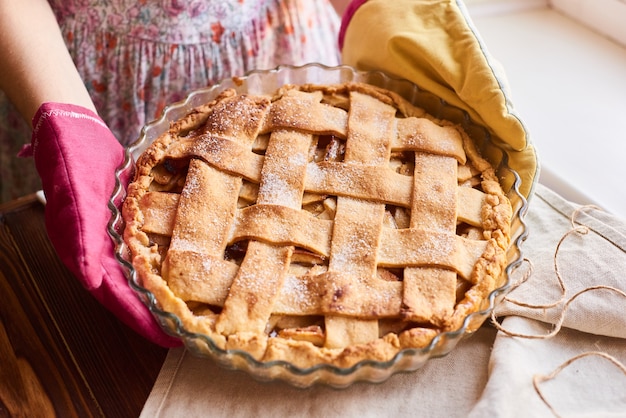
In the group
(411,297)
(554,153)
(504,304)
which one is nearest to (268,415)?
(411,297)

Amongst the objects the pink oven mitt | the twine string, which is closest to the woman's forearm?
the pink oven mitt

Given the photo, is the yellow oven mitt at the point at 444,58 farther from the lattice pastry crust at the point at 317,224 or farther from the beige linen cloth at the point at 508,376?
the beige linen cloth at the point at 508,376

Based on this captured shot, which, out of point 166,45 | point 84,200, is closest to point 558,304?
point 84,200

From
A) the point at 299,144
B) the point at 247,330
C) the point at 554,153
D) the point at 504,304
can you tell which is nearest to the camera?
the point at 247,330

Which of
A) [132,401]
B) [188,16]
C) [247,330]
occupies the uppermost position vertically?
[188,16]

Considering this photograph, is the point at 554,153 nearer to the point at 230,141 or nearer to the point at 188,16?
the point at 230,141

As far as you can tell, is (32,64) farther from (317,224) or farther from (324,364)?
(324,364)
